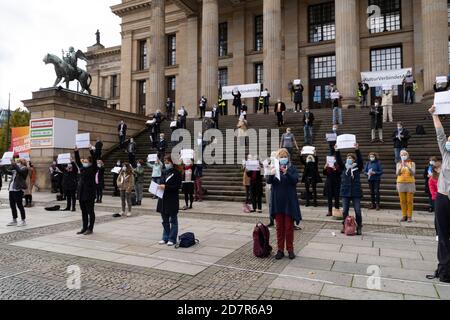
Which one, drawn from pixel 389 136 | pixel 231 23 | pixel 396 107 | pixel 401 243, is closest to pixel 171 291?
pixel 401 243

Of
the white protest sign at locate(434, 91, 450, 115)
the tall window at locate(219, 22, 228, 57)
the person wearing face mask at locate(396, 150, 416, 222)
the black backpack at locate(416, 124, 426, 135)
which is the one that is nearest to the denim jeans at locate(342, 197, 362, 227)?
the person wearing face mask at locate(396, 150, 416, 222)

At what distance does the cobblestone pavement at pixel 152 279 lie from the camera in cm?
431

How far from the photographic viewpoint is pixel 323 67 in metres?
30.5

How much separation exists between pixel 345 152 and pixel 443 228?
11340 millimetres

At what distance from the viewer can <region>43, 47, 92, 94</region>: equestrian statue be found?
2006cm

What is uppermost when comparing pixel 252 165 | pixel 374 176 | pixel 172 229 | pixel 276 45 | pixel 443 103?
pixel 276 45

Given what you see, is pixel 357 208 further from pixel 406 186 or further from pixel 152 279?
pixel 152 279

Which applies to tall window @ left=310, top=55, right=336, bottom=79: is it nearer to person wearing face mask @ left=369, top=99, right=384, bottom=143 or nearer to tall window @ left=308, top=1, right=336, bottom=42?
tall window @ left=308, top=1, right=336, bottom=42

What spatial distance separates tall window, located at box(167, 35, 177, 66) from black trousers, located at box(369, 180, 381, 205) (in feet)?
99.2

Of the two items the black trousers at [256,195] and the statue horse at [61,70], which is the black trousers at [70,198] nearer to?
the black trousers at [256,195]

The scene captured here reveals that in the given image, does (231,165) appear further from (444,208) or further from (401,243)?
(444,208)

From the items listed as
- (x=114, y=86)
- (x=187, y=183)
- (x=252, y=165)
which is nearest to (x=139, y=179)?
(x=187, y=183)

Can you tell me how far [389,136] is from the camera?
16.6 meters

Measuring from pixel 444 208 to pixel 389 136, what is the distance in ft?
43.0
